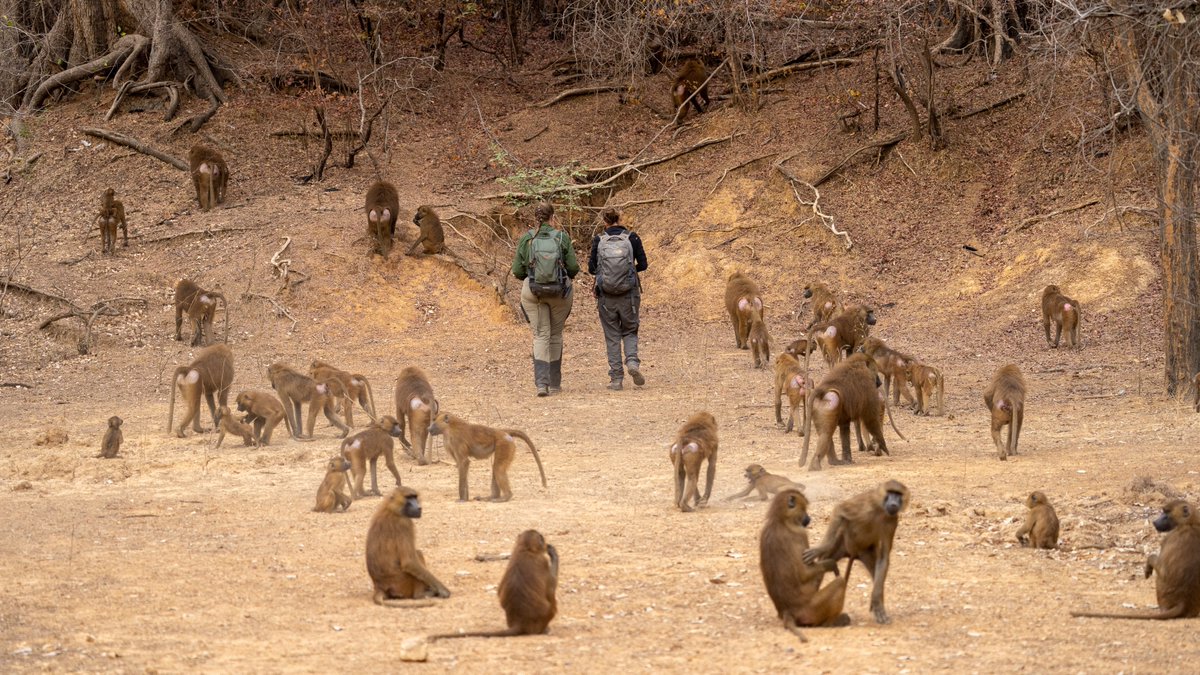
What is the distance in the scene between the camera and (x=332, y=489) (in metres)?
10.9

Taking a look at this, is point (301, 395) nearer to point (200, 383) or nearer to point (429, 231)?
point (200, 383)

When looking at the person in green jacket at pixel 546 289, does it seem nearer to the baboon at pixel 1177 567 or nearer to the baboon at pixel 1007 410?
the baboon at pixel 1007 410

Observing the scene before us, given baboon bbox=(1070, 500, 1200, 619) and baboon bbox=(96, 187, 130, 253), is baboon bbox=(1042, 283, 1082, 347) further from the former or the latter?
baboon bbox=(96, 187, 130, 253)

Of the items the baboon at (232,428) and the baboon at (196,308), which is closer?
the baboon at (232,428)

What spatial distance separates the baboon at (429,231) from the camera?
22.4 m

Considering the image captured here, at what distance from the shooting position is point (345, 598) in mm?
8562

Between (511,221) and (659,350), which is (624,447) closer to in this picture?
(659,350)

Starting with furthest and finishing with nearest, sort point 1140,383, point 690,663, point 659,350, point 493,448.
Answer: point 659,350 → point 1140,383 → point 493,448 → point 690,663

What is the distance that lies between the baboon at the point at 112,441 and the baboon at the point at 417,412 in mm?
2546

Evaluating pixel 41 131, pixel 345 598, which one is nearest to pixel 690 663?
pixel 345 598

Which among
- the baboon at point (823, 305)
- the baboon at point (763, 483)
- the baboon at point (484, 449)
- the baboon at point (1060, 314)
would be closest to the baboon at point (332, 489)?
the baboon at point (484, 449)

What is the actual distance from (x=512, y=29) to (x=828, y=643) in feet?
80.7

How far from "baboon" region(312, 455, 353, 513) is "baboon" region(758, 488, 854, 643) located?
164 inches

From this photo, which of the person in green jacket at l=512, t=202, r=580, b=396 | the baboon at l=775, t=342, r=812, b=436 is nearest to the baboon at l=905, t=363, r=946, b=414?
the baboon at l=775, t=342, r=812, b=436
